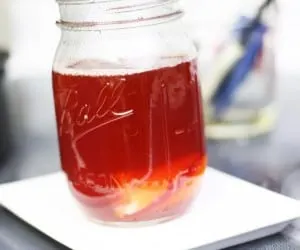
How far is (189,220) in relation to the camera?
2.20ft

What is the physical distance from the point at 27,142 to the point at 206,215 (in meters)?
0.43

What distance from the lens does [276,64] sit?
102 centimetres

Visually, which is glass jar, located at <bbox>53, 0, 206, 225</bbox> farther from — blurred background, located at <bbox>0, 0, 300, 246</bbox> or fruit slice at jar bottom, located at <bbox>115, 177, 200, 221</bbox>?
blurred background, located at <bbox>0, 0, 300, 246</bbox>

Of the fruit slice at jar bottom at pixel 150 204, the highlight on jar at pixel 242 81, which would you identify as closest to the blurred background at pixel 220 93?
the highlight on jar at pixel 242 81

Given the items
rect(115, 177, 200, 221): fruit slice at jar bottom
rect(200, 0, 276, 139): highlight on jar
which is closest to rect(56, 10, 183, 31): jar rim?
rect(115, 177, 200, 221): fruit slice at jar bottom

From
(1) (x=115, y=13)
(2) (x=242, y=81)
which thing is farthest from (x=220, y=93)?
(1) (x=115, y=13)

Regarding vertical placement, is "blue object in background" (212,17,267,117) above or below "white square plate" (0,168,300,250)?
above

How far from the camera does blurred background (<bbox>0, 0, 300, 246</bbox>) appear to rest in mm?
907

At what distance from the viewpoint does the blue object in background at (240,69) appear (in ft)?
3.01

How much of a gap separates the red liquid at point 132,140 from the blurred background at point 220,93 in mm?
167

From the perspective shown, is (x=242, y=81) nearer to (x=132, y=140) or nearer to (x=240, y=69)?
(x=240, y=69)

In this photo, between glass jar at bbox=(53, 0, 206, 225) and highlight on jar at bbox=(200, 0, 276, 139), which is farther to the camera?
highlight on jar at bbox=(200, 0, 276, 139)

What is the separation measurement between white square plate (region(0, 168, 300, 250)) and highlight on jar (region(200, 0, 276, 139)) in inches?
6.3

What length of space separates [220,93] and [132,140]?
0.31 metres
